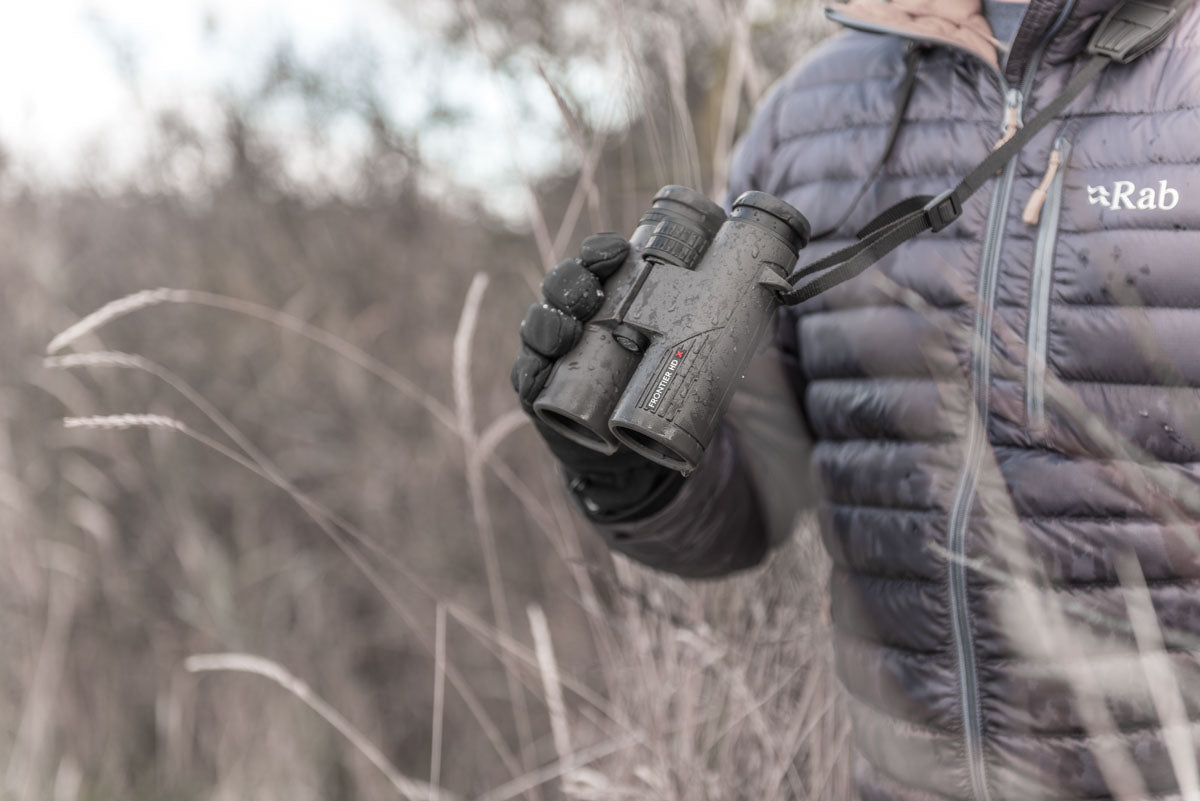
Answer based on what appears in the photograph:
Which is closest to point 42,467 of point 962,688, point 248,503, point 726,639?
point 248,503

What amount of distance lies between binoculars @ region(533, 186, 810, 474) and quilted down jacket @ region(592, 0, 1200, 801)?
0.20 meters

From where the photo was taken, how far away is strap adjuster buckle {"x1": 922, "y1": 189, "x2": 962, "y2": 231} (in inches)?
39.4

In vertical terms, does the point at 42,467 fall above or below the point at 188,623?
above

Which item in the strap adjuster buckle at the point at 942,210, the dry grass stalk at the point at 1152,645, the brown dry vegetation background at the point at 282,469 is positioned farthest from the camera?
the brown dry vegetation background at the point at 282,469

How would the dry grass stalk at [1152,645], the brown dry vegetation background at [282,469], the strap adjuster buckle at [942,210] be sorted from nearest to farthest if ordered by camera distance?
the dry grass stalk at [1152,645] → the strap adjuster buckle at [942,210] → the brown dry vegetation background at [282,469]

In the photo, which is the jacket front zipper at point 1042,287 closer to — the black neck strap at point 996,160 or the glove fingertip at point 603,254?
the black neck strap at point 996,160

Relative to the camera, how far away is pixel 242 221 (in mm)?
3744

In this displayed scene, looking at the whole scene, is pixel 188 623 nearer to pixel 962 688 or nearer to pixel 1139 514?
pixel 962 688

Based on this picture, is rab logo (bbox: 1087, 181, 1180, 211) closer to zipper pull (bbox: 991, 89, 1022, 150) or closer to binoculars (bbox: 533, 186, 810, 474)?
zipper pull (bbox: 991, 89, 1022, 150)

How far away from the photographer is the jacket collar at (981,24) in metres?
1.01

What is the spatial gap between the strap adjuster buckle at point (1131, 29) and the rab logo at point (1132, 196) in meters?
0.13

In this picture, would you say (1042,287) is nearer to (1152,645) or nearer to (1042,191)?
(1042,191)

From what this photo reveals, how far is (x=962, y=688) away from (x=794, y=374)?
45 centimetres

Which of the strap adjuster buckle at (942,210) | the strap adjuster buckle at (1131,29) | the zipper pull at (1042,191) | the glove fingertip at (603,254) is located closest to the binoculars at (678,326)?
the glove fingertip at (603,254)
